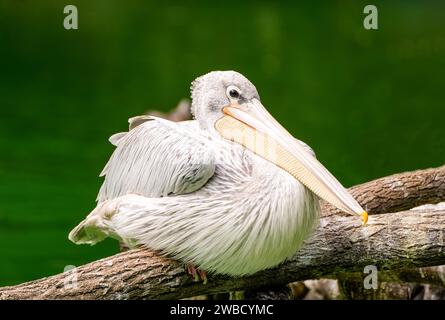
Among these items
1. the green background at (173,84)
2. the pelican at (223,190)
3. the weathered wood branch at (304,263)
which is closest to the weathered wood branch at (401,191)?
the weathered wood branch at (304,263)

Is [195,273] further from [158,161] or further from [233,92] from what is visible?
[233,92]

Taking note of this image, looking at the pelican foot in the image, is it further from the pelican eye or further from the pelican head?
the pelican eye

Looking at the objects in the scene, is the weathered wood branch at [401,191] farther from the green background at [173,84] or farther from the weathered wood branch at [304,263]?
the green background at [173,84]

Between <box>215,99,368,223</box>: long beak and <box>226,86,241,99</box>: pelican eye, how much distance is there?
0.04 m

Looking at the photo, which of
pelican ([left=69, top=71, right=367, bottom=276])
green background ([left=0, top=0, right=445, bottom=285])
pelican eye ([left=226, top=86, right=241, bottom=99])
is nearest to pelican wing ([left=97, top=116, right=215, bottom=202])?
pelican ([left=69, top=71, right=367, bottom=276])

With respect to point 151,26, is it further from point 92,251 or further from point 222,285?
point 222,285

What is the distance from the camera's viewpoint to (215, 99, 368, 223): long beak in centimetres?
358

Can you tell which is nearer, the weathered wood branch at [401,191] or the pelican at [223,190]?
the pelican at [223,190]

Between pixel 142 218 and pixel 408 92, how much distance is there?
35.3 ft

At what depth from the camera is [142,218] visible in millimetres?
3814

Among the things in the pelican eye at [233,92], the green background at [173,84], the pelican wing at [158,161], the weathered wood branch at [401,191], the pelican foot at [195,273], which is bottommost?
the pelican foot at [195,273]

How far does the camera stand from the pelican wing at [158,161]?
377 cm

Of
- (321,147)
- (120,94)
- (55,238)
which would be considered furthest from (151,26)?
(55,238)
